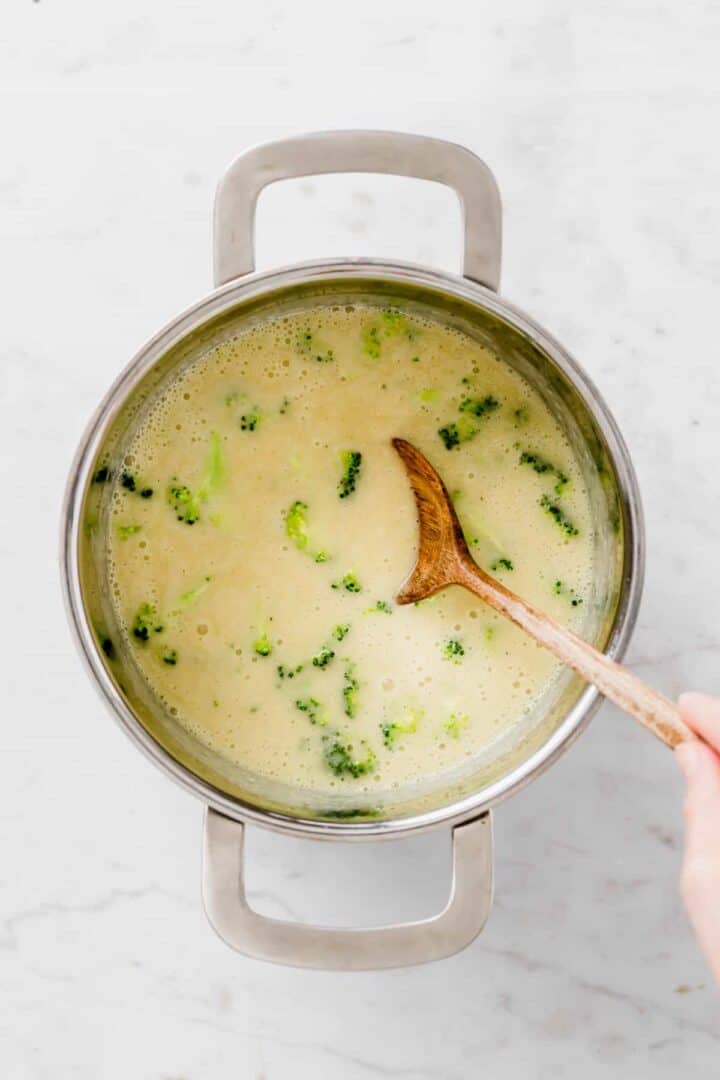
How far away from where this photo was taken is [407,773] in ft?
4.51

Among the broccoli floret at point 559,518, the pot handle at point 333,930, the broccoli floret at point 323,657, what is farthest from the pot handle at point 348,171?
the pot handle at point 333,930

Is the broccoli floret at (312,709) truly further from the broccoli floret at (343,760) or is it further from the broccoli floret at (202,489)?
the broccoli floret at (202,489)

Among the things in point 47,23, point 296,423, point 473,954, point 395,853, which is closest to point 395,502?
point 296,423

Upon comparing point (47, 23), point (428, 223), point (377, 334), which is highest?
point (47, 23)

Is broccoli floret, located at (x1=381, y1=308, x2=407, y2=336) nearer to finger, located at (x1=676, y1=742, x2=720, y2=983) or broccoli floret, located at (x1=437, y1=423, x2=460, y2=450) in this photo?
broccoli floret, located at (x1=437, y1=423, x2=460, y2=450)

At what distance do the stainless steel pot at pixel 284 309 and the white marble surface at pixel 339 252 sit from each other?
0.45ft

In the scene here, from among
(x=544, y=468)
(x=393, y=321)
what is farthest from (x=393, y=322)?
(x=544, y=468)

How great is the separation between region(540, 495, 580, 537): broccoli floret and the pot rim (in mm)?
135

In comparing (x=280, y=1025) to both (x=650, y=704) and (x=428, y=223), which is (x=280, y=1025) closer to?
(x=650, y=704)

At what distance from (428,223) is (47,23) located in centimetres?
49

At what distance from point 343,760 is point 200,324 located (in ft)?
1.64

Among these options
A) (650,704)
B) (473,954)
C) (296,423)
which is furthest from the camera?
(473,954)

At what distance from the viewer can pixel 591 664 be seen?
116 centimetres

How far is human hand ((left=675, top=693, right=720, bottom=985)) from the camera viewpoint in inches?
38.9
